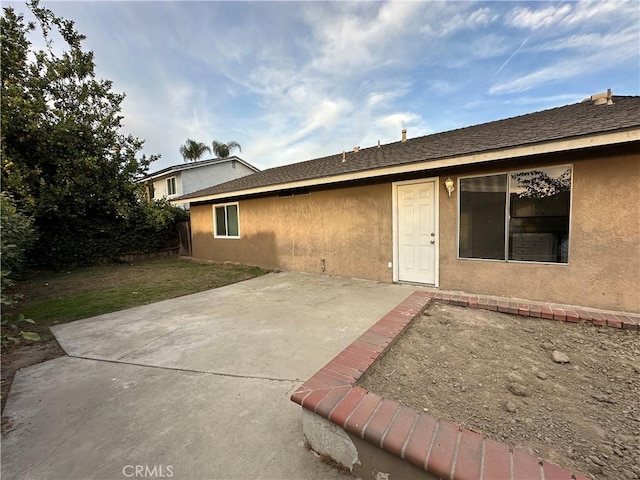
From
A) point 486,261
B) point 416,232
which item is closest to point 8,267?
point 416,232

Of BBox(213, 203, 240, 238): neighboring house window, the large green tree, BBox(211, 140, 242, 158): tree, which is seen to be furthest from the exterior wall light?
BBox(211, 140, 242, 158): tree

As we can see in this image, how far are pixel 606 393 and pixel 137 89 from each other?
14.6m

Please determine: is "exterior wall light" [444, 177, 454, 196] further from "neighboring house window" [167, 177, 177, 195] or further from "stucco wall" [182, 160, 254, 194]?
"neighboring house window" [167, 177, 177, 195]

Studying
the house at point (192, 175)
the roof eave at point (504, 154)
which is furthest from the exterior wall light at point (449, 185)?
the house at point (192, 175)

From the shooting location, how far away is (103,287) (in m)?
6.75

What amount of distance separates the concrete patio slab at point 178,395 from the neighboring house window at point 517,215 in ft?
7.03

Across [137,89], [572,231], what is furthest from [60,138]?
[572,231]

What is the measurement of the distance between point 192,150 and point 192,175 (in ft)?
28.2

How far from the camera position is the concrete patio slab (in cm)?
163

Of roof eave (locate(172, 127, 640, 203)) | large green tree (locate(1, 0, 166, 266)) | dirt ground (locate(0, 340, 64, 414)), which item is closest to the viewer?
dirt ground (locate(0, 340, 64, 414))

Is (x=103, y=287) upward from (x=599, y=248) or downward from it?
downward

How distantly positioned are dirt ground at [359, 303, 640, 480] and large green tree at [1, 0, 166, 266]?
10.4m

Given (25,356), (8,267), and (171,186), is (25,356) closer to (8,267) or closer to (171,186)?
(8,267)

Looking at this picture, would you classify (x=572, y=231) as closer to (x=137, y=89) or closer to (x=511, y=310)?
(x=511, y=310)
